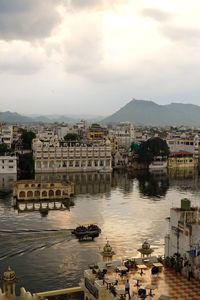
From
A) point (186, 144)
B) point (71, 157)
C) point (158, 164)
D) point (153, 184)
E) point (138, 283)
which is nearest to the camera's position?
point (138, 283)

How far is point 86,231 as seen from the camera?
117ft

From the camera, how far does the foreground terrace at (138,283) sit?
13.4 metres

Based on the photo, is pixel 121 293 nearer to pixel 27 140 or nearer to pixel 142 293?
pixel 142 293

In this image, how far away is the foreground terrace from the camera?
43.8ft

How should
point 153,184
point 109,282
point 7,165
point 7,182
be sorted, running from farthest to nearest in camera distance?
1. point 7,165
2. point 7,182
3. point 153,184
4. point 109,282

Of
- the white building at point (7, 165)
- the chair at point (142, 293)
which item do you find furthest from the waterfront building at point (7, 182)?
the chair at point (142, 293)

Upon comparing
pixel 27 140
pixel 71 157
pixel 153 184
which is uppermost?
pixel 27 140

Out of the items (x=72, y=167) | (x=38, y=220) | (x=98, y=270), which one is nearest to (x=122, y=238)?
(x=38, y=220)

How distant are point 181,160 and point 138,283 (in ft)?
249

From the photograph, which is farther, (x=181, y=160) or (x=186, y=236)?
(x=181, y=160)

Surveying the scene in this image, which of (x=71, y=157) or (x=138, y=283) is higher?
(x=71, y=157)

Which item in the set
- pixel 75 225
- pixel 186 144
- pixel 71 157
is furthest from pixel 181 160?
pixel 75 225

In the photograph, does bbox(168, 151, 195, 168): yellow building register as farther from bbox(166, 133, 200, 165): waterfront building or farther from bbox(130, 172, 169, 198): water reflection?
bbox(130, 172, 169, 198): water reflection

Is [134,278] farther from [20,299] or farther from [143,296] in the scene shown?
[20,299]
